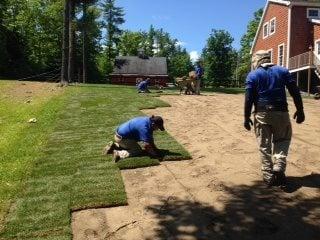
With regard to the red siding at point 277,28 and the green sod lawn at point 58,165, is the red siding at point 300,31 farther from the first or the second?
the green sod lawn at point 58,165

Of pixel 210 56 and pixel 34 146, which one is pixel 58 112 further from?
pixel 210 56

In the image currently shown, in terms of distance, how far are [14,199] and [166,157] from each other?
3.14 meters

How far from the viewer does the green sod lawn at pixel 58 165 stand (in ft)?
23.2

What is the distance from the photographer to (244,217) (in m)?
A: 6.60

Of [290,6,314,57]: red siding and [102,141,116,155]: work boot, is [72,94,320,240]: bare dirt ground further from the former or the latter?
[290,6,314,57]: red siding

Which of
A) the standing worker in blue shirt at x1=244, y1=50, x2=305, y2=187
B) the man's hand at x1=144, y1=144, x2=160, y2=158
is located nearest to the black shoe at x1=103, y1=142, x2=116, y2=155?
the man's hand at x1=144, y1=144, x2=160, y2=158

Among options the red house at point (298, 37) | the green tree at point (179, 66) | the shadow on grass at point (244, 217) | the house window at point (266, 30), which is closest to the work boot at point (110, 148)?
the shadow on grass at point (244, 217)

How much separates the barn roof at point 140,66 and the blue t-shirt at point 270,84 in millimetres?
56627

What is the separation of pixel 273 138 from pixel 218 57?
195ft

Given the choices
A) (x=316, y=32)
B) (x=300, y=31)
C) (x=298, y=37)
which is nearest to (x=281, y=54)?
(x=298, y=37)

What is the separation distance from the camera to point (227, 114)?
16.1 m

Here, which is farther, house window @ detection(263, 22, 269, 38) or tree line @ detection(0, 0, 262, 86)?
tree line @ detection(0, 0, 262, 86)

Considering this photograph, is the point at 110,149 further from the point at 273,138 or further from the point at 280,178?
the point at 280,178

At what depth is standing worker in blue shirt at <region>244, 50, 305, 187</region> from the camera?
295 inches
